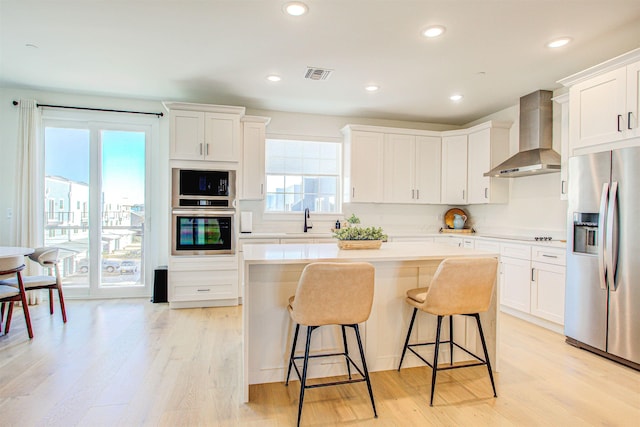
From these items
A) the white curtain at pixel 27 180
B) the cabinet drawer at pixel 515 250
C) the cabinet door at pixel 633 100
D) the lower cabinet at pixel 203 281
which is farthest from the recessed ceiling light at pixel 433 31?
the white curtain at pixel 27 180

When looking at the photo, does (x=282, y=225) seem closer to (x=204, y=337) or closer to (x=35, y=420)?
(x=204, y=337)

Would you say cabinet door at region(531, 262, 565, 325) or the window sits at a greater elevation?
the window

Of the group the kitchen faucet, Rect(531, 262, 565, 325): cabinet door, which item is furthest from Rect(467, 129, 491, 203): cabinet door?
the kitchen faucet

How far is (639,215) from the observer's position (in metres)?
2.63

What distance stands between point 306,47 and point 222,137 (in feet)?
5.83

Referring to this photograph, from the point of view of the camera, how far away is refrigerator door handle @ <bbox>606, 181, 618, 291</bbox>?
2.75m

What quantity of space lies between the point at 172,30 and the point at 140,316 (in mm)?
2986

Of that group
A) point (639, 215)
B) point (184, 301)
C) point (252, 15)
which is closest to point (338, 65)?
point (252, 15)

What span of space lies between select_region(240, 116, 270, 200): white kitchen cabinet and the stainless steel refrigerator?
3488mm

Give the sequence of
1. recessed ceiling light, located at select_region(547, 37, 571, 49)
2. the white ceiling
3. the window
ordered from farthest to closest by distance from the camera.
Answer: the window < recessed ceiling light, located at select_region(547, 37, 571, 49) < the white ceiling

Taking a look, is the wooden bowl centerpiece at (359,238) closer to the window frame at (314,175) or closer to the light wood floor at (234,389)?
the light wood floor at (234,389)

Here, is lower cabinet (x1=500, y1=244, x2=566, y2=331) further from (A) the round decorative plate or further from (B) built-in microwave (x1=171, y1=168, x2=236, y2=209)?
(B) built-in microwave (x1=171, y1=168, x2=236, y2=209)

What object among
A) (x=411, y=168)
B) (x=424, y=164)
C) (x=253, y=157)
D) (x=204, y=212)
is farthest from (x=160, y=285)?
(x=424, y=164)

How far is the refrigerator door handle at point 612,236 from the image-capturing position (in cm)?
275
